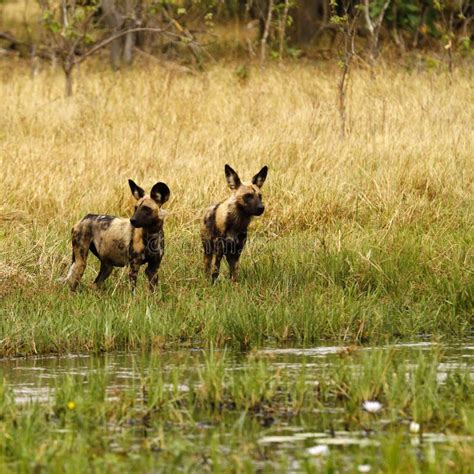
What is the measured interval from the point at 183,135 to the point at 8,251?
16.3 ft

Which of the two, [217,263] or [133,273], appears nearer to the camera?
[133,273]

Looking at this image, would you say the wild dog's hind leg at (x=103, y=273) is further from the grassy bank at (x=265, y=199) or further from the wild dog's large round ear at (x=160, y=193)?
the wild dog's large round ear at (x=160, y=193)

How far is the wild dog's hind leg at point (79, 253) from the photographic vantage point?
984 cm

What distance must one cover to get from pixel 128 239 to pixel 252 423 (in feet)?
12.9

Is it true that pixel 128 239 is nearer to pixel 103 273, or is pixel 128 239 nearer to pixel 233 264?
pixel 103 273

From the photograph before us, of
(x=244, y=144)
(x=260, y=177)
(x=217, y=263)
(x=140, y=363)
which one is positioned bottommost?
(x=140, y=363)

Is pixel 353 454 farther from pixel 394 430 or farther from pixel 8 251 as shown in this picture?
pixel 8 251

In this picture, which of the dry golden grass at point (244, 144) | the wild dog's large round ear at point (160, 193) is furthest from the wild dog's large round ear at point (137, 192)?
the dry golden grass at point (244, 144)

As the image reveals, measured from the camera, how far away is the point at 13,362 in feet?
25.1

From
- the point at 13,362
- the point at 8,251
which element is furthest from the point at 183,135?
the point at 13,362

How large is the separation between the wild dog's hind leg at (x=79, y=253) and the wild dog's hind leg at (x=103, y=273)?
170mm

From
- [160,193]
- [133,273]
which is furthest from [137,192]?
[133,273]

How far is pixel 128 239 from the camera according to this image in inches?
378

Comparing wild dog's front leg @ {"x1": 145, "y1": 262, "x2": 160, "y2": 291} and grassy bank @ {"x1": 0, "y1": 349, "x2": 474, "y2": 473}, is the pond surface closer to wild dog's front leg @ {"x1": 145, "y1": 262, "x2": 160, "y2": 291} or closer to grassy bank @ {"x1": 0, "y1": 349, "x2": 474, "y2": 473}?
grassy bank @ {"x1": 0, "y1": 349, "x2": 474, "y2": 473}
